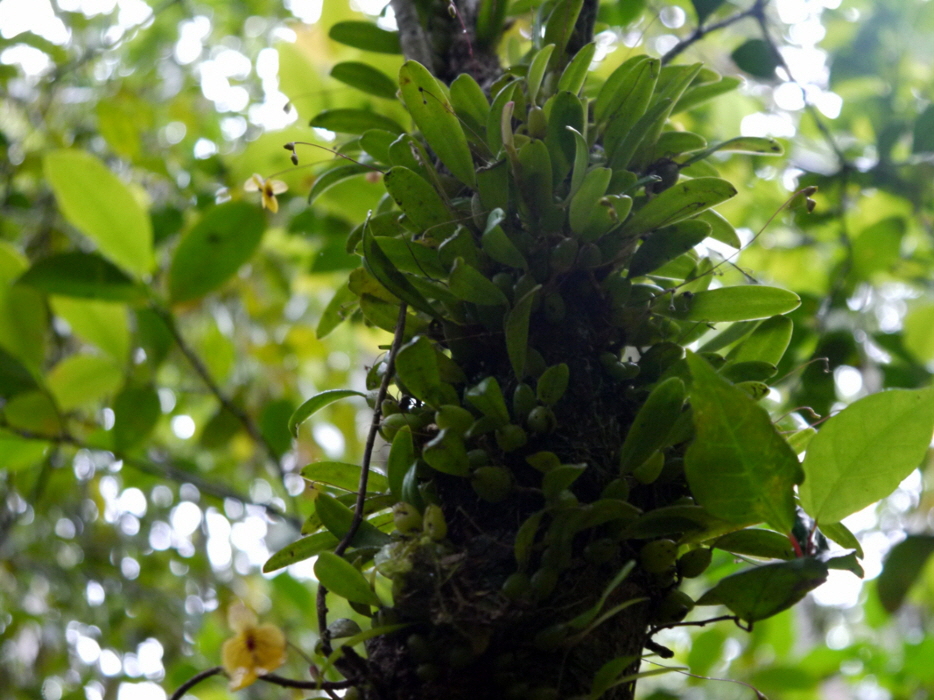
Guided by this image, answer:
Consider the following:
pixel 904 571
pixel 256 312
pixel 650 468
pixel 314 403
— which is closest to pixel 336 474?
pixel 314 403

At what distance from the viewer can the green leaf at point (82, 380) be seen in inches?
50.4

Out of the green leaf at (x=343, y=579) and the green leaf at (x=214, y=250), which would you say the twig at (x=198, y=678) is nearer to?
the green leaf at (x=343, y=579)

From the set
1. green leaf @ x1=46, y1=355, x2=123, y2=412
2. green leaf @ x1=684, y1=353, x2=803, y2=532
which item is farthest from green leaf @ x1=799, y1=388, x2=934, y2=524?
green leaf @ x1=46, y1=355, x2=123, y2=412

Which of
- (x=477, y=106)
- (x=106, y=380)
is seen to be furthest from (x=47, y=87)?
(x=477, y=106)

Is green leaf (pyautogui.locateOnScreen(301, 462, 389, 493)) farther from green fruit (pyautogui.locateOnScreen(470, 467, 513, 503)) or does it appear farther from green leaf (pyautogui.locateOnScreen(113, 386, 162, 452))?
green leaf (pyautogui.locateOnScreen(113, 386, 162, 452))

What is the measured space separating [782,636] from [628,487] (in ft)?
4.99

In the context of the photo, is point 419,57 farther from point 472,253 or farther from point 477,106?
point 472,253

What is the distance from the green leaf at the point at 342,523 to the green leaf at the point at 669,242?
0.34m

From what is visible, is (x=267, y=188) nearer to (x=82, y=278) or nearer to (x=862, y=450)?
(x=82, y=278)

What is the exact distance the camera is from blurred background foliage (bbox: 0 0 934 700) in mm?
1235

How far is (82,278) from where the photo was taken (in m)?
1.16

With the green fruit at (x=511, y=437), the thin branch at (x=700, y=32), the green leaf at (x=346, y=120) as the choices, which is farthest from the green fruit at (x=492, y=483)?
the thin branch at (x=700, y=32)

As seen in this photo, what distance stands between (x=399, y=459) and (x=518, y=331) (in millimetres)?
142

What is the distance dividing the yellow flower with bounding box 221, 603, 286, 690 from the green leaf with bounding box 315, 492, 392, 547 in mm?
91
